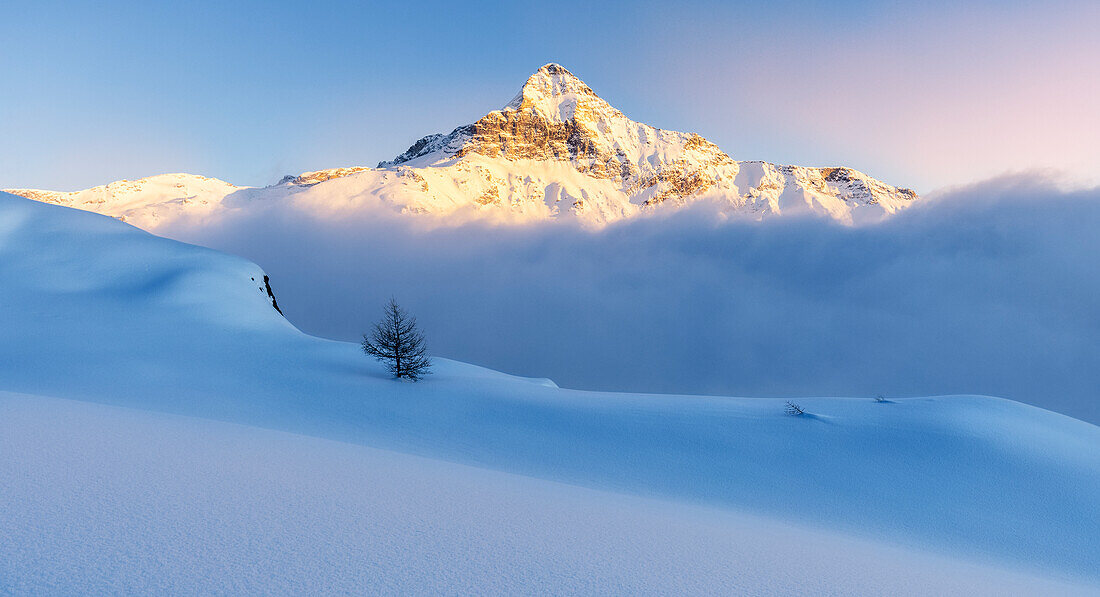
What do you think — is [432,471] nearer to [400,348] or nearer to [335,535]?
[335,535]

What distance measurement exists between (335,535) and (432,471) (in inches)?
226

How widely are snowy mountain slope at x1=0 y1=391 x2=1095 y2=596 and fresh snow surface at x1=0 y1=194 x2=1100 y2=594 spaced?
5 cm

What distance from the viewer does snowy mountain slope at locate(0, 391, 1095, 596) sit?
5.31 metres

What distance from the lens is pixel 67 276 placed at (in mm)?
38875

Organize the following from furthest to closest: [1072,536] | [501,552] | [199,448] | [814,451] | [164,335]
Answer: [164,335]
[814,451]
[1072,536]
[199,448]
[501,552]

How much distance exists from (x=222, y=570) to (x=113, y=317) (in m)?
37.5

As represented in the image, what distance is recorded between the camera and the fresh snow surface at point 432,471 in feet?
20.3

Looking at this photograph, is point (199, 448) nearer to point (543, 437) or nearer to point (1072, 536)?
point (543, 437)

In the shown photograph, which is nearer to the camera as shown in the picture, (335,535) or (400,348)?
(335,535)

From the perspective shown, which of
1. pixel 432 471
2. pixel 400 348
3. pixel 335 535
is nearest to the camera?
pixel 335 535

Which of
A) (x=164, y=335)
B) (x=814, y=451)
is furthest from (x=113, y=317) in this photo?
(x=814, y=451)

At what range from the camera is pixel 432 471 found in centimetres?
1227

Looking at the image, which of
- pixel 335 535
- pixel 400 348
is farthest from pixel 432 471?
pixel 400 348

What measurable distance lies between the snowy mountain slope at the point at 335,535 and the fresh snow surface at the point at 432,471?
0.16ft
